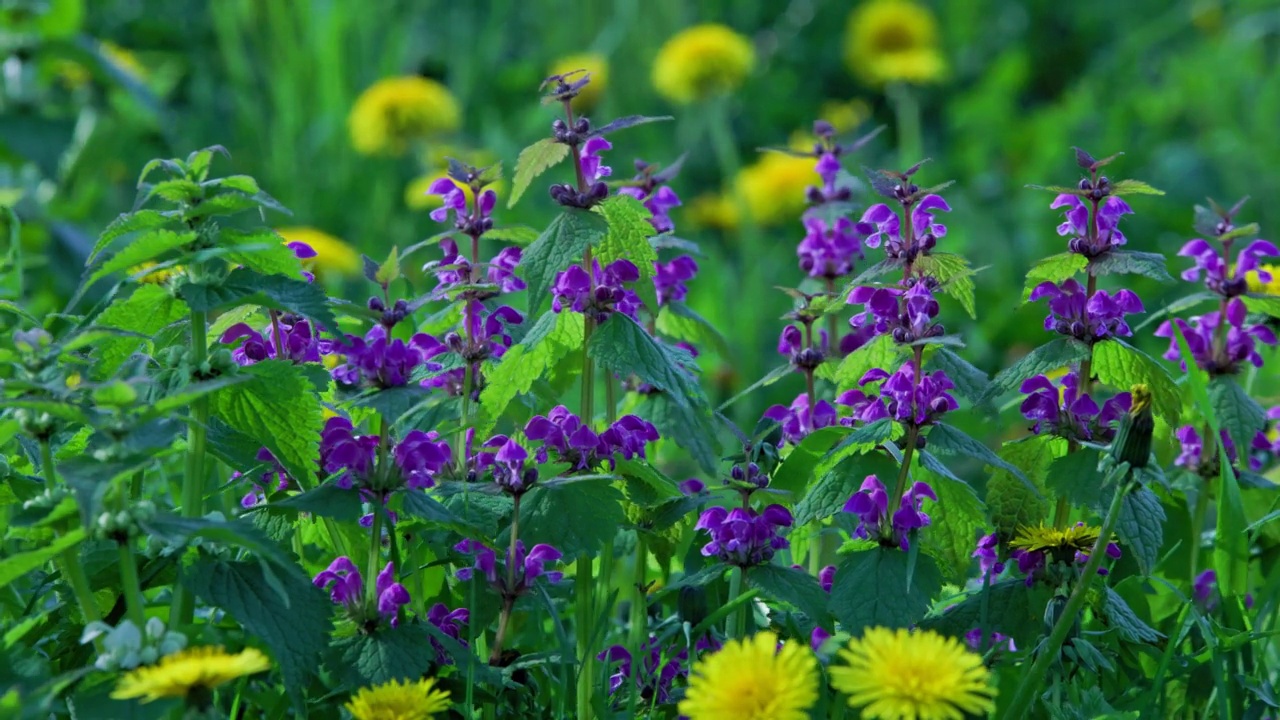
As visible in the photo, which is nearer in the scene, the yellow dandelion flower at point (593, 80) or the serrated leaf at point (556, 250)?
the serrated leaf at point (556, 250)

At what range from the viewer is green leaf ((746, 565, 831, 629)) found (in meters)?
1.37

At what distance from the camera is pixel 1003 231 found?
15.9 ft

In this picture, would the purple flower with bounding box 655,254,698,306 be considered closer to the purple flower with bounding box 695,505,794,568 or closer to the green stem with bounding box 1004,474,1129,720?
the purple flower with bounding box 695,505,794,568

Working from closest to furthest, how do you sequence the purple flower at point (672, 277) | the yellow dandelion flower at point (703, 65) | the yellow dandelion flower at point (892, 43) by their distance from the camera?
the purple flower at point (672, 277) < the yellow dandelion flower at point (703, 65) < the yellow dandelion flower at point (892, 43)

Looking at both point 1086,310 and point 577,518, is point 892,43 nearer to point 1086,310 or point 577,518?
point 1086,310

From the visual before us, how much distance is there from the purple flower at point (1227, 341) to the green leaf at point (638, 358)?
2.11 ft

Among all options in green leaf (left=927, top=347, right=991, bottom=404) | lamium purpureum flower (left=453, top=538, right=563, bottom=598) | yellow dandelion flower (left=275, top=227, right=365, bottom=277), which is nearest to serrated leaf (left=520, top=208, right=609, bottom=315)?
lamium purpureum flower (left=453, top=538, right=563, bottom=598)

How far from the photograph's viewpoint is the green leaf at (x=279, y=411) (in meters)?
1.28

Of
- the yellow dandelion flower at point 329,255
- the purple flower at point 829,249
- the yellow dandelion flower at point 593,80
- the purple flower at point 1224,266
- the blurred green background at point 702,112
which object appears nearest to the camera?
the purple flower at point 1224,266

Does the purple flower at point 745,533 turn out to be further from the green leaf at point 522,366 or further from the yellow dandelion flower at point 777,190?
the yellow dandelion flower at point 777,190

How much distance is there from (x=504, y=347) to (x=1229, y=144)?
3.84 meters

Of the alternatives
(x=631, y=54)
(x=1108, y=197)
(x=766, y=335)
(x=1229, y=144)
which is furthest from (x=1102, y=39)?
(x=1108, y=197)

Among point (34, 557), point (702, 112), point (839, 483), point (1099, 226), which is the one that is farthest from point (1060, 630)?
point (702, 112)

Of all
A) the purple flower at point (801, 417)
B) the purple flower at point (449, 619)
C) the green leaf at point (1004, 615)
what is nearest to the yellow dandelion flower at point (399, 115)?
the purple flower at point (801, 417)
